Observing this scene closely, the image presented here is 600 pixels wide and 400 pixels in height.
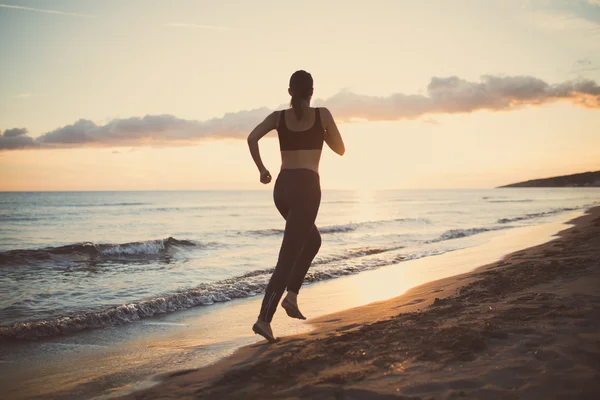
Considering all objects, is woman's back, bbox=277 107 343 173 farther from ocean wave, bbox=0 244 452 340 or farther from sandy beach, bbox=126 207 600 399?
ocean wave, bbox=0 244 452 340

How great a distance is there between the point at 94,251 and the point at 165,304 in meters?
10.6

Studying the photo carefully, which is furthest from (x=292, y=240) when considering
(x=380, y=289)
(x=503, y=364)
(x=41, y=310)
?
(x=41, y=310)

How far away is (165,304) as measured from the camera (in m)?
7.67

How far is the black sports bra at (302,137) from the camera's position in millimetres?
4172

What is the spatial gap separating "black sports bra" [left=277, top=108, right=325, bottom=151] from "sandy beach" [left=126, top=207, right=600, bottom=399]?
5.74 ft

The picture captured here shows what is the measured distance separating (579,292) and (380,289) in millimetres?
4071

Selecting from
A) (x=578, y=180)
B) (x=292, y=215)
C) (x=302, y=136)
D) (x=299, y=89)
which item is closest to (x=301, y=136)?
(x=302, y=136)

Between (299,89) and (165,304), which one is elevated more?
(299,89)

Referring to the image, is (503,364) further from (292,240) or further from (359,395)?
(292,240)

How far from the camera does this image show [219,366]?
12.9ft

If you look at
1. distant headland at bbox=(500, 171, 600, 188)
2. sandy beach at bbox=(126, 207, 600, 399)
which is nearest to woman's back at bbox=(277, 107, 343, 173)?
sandy beach at bbox=(126, 207, 600, 399)

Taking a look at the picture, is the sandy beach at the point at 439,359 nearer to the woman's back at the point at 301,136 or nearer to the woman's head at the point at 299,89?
the woman's back at the point at 301,136

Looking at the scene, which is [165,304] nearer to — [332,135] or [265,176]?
[265,176]

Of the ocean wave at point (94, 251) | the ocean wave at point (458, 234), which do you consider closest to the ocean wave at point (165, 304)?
the ocean wave at point (94, 251)
